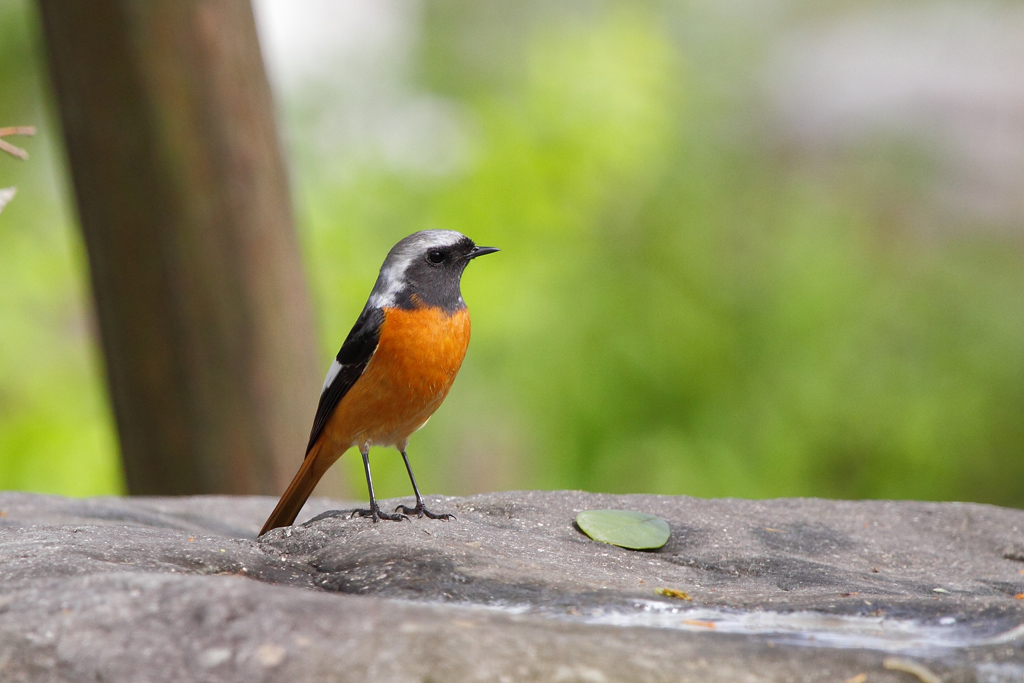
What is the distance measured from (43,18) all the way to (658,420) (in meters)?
5.34

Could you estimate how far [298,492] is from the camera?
3.79 metres

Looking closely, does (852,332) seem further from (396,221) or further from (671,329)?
(396,221)

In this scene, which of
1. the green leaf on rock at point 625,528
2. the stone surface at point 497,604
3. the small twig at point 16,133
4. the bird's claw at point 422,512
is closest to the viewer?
the stone surface at point 497,604

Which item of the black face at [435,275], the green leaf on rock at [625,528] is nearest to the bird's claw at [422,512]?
the green leaf on rock at [625,528]

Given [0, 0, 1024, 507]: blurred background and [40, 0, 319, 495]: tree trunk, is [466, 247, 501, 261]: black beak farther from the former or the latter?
[0, 0, 1024, 507]: blurred background

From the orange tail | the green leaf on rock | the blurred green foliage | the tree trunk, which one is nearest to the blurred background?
the blurred green foliage

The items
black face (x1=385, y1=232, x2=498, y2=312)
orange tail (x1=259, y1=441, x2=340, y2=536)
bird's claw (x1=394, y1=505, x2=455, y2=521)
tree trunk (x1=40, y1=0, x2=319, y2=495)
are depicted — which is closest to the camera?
bird's claw (x1=394, y1=505, x2=455, y2=521)

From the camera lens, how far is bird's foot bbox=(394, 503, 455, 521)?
10.8ft

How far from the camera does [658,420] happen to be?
8.41 metres

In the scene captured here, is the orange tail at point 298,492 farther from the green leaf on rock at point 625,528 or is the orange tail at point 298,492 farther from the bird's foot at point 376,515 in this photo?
the green leaf on rock at point 625,528

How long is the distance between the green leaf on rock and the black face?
911 millimetres

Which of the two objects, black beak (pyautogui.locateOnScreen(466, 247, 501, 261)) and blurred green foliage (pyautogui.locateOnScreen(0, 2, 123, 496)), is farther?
blurred green foliage (pyautogui.locateOnScreen(0, 2, 123, 496))

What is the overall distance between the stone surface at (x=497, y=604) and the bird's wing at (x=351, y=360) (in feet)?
2.07

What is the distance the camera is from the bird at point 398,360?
3.54 m
